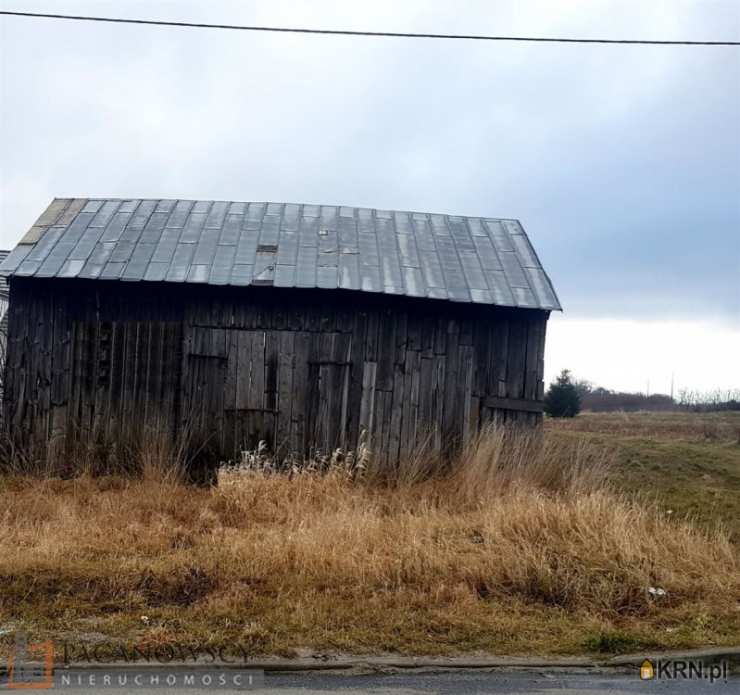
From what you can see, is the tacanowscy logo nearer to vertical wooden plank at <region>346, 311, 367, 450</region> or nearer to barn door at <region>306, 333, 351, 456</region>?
barn door at <region>306, 333, 351, 456</region>

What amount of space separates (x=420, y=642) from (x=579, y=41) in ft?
24.8

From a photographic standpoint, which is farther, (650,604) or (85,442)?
(85,442)

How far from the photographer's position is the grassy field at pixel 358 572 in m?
5.20

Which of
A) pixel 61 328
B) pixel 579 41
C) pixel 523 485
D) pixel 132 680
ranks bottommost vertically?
pixel 132 680

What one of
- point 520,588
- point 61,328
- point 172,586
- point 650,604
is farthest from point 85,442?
point 650,604

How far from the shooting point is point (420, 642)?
16.7 feet

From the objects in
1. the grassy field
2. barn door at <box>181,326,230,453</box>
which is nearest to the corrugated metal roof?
barn door at <box>181,326,230,453</box>

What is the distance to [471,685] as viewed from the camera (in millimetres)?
4547

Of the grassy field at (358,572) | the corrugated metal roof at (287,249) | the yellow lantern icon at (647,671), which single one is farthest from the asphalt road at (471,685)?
the corrugated metal roof at (287,249)

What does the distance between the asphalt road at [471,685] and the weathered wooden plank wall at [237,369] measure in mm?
6578

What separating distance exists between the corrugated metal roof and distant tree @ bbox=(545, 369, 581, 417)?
55.9 feet

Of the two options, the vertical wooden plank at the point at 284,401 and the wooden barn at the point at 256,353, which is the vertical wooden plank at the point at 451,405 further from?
the vertical wooden plank at the point at 284,401

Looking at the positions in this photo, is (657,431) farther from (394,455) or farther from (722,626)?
(722,626)

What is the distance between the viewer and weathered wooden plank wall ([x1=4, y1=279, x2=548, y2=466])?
445 inches
